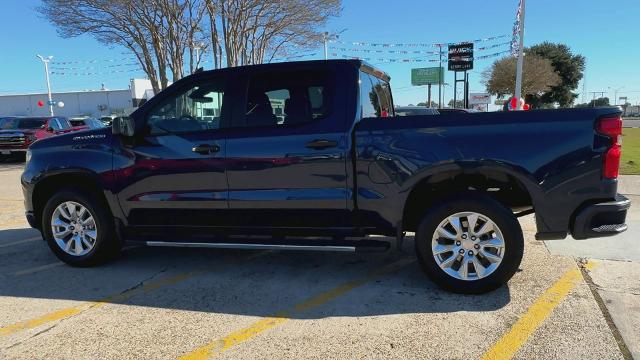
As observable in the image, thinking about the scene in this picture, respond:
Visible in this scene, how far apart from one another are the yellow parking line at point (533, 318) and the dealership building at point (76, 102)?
231 ft

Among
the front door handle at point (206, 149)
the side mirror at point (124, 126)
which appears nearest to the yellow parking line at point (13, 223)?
the side mirror at point (124, 126)

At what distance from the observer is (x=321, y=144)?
411 centimetres

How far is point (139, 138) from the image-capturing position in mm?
4629

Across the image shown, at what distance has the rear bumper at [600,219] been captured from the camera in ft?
12.2

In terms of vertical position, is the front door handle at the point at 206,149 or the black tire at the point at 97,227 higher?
the front door handle at the point at 206,149

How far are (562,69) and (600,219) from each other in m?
65.5

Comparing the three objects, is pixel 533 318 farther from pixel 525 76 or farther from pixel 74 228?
pixel 525 76

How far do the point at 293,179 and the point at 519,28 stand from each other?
22.9 metres

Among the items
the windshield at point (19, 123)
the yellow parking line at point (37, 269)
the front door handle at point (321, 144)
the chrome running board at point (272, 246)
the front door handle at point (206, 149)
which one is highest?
the windshield at point (19, 123)

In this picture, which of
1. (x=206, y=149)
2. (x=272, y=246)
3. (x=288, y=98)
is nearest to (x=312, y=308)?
(x=272, y=246)

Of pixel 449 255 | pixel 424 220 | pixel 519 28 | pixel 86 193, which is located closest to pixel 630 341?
pixel 449 255

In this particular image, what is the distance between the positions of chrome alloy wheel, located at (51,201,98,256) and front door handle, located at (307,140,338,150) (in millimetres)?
2446

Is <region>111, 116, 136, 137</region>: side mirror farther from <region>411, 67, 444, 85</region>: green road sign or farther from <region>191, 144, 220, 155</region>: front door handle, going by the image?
<region>411, 67, 444, 85</region>: green road sign

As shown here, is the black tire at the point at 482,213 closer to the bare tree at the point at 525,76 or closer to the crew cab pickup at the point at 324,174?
the crew cab pickup at the point at 324,174
